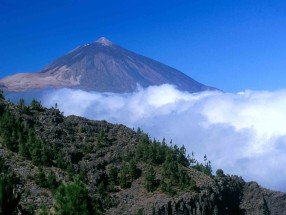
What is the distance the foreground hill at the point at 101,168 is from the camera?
231 ft

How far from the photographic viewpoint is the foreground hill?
70.4 meters

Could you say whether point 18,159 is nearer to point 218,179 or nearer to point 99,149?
point 99,149

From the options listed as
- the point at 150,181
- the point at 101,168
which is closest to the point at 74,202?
the point at 150,181

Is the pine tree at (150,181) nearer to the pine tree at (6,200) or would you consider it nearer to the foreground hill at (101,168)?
the foreground hill at (101,168)

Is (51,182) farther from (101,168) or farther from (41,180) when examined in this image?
(101,168)

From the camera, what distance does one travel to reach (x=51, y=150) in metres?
78.8

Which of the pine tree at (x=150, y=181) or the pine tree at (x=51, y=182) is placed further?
the pine tree at (x=150, y=181)

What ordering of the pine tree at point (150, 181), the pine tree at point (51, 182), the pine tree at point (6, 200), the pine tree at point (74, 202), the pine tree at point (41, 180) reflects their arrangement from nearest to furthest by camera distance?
the pine tree at point (6, 200)
the pine tree at point (74, 202)
the pine tree at point (51, 182)
the pine tree at point (41, 180)
the pine tree at point (150, 181)

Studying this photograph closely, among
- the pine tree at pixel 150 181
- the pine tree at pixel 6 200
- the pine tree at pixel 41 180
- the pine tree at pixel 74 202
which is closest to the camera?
the pine tree at pixel 6 200

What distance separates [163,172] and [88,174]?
13043 mm

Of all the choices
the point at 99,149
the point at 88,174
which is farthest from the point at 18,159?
the point at 99,149

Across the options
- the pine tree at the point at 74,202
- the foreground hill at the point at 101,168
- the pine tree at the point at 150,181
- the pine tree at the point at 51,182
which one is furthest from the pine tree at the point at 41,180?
the pine tree at the point at 74,202

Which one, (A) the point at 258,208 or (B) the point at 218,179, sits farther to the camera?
(A) the point at 258,208

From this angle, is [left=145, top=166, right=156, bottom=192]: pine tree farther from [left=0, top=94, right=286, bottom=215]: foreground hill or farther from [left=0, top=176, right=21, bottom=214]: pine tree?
[left=0, top=176, right=21, bottom=214]: pine tree
